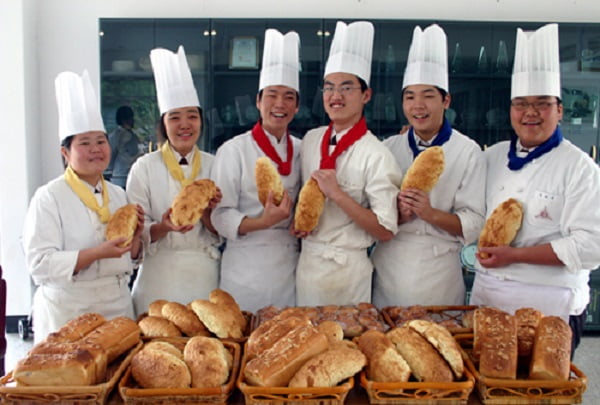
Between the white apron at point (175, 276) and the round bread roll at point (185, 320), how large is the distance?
25.6 inches

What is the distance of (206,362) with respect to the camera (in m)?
1.26

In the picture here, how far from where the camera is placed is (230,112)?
4.17m

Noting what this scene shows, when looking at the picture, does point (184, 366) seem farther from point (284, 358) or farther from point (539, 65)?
point (539, 65)

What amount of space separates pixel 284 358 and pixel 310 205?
0.85 meters

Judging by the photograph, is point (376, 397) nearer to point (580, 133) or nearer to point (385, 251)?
point (385, 251)

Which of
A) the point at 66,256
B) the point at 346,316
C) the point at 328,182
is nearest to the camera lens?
the point at 346,316

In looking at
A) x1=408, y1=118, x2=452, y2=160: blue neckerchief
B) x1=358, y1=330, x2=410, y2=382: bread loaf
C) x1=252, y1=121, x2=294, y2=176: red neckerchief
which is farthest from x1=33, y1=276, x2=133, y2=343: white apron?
x1=408, y1=118, x2=452, y2=160: blue neckerchief

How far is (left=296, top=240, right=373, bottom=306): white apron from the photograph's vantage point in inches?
84.1

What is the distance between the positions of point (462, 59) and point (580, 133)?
1167 mm

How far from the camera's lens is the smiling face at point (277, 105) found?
7.25 ft

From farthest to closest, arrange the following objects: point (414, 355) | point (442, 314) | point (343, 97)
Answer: point (343, 97)
point (442, 314)
point (414, 355)

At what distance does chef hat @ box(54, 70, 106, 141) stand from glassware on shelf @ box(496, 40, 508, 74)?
3276mm

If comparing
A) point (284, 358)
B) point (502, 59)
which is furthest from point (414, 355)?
point (502, 59)

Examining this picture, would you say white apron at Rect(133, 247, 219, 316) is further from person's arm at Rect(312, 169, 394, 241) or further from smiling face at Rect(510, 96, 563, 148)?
smiling face at Rect(510, 96, 563, 148)
